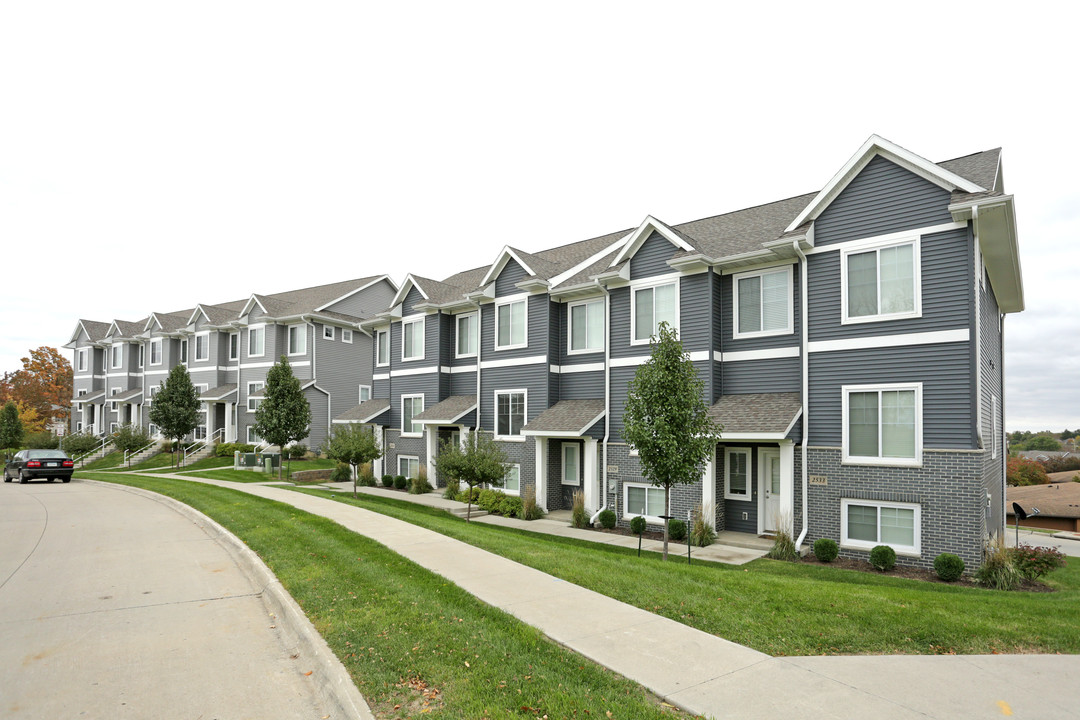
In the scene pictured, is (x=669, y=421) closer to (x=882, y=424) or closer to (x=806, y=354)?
(x=806, y=354)

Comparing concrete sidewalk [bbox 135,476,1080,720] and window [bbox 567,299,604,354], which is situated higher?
window [bbox 567,299,604,354]

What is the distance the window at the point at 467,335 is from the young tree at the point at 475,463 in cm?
707

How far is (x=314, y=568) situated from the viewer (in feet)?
31.8

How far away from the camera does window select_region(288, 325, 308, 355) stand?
3753 cm

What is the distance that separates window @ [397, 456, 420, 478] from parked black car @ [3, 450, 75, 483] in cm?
1647

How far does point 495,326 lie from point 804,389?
40.3 feet

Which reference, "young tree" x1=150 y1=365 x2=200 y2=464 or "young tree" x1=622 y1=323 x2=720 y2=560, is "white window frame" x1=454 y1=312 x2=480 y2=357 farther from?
"young tree" x1=150 y1=365 x2=200 y2=464

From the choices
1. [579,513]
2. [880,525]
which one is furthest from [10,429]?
[880,525]

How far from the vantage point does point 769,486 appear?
16953 mm

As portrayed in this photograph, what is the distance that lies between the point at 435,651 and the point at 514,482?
1673cm

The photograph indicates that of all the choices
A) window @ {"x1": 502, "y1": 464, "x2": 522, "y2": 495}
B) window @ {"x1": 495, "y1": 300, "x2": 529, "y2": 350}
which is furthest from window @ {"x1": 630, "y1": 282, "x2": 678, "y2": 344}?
window @ {"x1": 502, "y1": 464, "x2": 522, "y2": 495}

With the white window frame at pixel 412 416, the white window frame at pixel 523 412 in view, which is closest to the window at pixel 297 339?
the white window frame at pixel 412 416

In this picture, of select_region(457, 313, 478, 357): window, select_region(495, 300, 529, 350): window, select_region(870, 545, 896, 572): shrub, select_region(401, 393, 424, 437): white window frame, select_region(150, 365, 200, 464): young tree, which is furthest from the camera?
select_region(150, 365, 200, 464): young tree

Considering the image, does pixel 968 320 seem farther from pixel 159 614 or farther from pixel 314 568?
pixel 159 614
